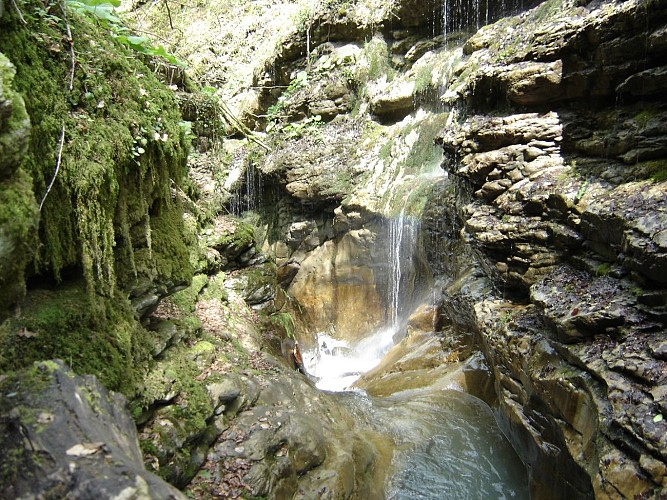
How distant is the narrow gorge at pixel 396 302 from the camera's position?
117 inches

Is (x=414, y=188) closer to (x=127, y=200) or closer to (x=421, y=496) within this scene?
(x=421, y=496)

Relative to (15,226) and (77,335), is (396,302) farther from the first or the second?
(15,226)

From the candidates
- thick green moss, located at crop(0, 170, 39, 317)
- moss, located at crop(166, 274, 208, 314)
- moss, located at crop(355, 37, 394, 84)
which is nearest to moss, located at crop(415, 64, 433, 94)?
moss, located at crop(355, 37, 394, 84)

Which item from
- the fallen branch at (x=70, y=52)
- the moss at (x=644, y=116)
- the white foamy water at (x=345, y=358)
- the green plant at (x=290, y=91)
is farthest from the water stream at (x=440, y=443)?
the green plant at (x=290, y=91)

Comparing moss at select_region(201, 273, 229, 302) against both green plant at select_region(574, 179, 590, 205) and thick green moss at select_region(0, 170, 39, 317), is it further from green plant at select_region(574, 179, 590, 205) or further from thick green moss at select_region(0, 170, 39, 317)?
green plant at select_region(574, 179, 590, 205)

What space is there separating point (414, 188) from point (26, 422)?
1193 centimetres

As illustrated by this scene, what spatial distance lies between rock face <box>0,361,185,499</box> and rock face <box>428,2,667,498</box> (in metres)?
4.06

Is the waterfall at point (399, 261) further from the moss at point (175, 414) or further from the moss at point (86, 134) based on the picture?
the moss at point (86, 134)

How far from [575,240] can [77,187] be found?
Result: 624 centimetres

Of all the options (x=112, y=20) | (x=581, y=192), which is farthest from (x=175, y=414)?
(x=581, y=192)

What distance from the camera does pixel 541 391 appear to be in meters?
5.33

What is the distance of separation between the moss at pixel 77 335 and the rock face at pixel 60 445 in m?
0.71

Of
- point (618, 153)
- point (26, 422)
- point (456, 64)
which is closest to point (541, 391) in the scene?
point (618, 153)

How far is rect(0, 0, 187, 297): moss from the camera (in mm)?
3162
